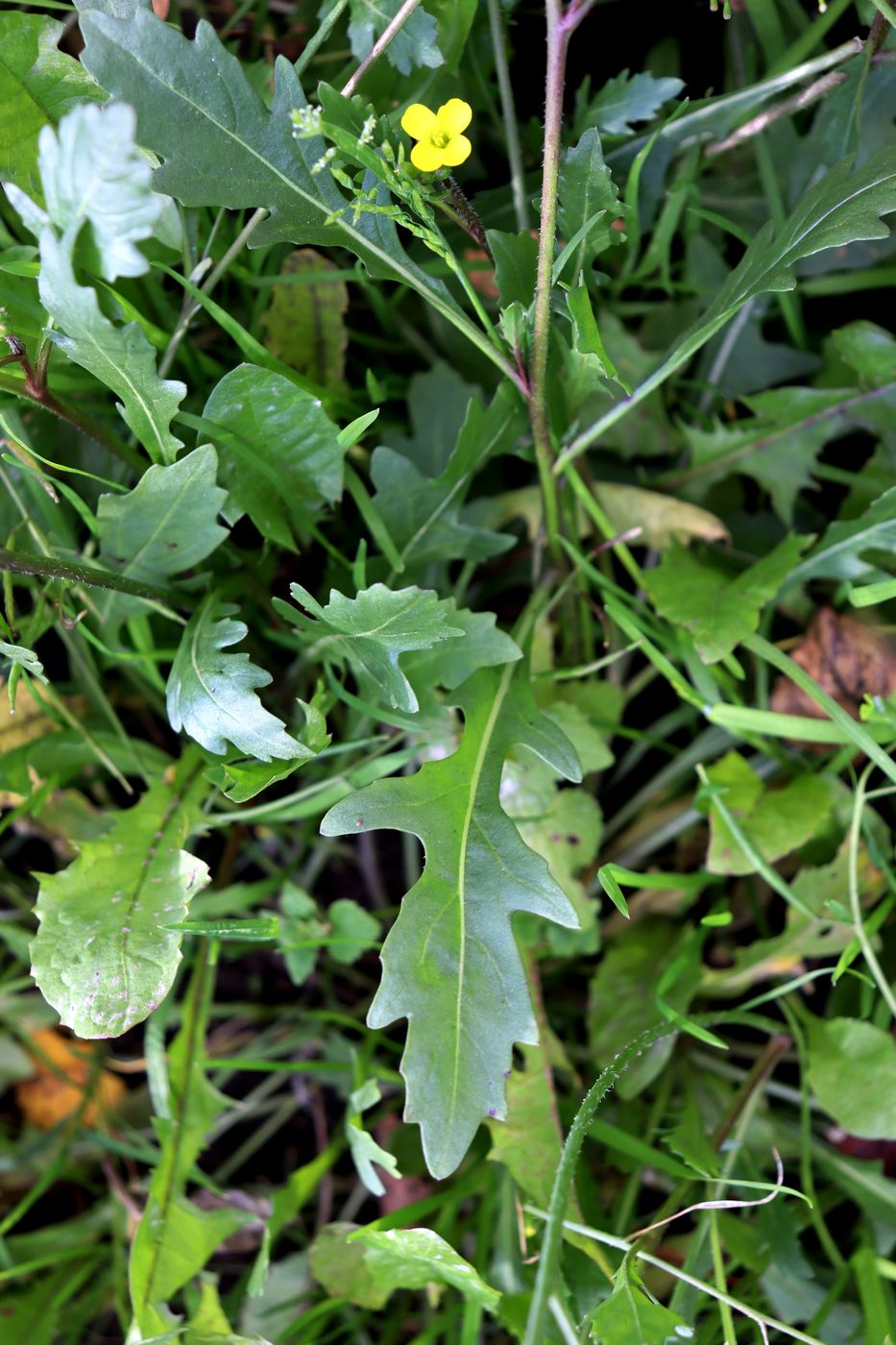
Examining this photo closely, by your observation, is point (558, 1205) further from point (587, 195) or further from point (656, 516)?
point (587, 195)

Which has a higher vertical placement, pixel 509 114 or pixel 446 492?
pixel 509 114

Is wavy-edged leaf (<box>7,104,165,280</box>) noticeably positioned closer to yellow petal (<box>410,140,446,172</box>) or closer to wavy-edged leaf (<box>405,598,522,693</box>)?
yellow petal (<box>410,140,446,172</box>)

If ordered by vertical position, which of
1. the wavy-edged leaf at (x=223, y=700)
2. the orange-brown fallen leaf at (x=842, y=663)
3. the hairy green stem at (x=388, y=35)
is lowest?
the orange-brown fallen leaf at (x=842, y=663)

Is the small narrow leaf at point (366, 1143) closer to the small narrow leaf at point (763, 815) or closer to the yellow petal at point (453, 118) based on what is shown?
the small narrow leaf at point (763, 815)

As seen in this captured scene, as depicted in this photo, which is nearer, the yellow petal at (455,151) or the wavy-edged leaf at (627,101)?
the yellow petal at (455,151)

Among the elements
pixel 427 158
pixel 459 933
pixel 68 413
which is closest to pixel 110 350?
pixel 68 413

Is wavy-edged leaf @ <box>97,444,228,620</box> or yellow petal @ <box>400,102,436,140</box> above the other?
yellow petal @ <box>400,102,436,140</box>

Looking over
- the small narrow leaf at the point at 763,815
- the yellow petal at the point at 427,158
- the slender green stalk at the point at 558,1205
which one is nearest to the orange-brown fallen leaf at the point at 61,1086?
the slender green stalk at the point at 558,1205

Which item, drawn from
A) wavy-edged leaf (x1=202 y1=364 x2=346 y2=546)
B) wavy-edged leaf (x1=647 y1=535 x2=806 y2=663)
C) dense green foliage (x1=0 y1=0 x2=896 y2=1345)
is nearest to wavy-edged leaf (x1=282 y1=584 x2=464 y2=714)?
dense green foliage (x1=0 y1=0 x2=896 y2=1345)

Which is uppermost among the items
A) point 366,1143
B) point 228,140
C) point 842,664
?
point 228,140
